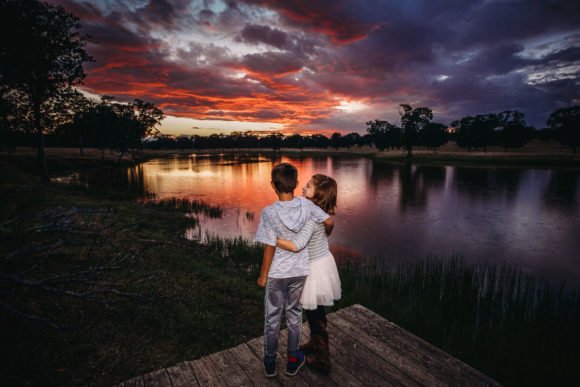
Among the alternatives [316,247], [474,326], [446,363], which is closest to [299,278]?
[316,247]

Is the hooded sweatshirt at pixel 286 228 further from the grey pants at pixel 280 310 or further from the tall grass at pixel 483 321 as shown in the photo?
the tall grass at pixel 483 321

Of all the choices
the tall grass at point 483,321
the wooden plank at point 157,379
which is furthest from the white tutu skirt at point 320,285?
the tall grass at point 483,321

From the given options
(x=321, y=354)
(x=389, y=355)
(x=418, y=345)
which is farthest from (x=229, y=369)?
(x=418, y=345)

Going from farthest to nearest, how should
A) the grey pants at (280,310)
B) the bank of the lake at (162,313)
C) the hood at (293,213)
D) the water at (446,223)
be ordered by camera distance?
the water at (446,223)
the bank of the lake at (162,313)
the grey pants at (280,310)
the hood at (293,213)

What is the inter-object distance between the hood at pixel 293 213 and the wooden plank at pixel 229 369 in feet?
6.61

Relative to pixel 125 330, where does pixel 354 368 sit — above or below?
above

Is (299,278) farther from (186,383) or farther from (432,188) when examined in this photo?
(432,188)

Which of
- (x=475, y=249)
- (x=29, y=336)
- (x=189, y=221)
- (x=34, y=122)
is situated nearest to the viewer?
(x=29, y=336)

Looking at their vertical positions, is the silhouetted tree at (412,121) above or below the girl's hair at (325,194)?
above

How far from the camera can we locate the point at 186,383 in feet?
Result: 10.3

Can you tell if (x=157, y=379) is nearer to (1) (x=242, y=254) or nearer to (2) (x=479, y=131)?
(1) (x=242, y=254)

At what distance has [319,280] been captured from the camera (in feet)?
10.8

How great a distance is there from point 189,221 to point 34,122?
679 inches

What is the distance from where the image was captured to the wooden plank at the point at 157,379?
309cm
